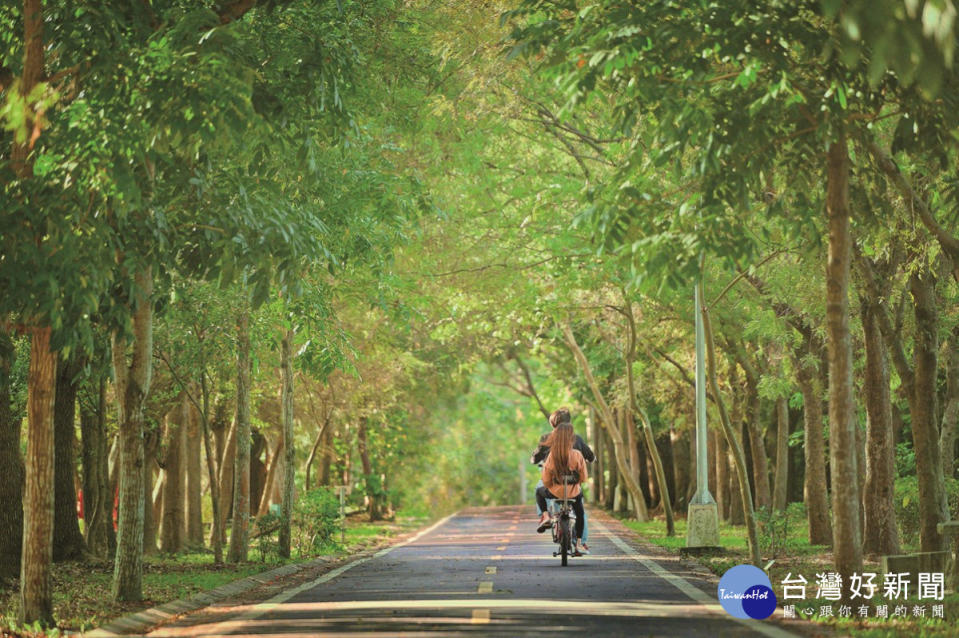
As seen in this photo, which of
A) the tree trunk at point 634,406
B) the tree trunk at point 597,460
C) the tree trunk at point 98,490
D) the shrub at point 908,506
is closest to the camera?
the tree trunk at point 98,490

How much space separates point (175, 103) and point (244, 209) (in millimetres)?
2317

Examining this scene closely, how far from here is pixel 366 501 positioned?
163ft

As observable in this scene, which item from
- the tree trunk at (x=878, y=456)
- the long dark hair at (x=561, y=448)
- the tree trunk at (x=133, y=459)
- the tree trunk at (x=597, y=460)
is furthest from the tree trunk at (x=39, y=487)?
the tree trunk at (x=597, y=460)

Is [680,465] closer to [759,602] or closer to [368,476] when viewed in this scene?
[368,476]

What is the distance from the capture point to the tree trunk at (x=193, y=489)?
30702mm

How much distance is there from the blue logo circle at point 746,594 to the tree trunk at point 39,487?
6379 mm

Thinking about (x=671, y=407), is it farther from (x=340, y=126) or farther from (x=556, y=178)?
(x=340, y=126)

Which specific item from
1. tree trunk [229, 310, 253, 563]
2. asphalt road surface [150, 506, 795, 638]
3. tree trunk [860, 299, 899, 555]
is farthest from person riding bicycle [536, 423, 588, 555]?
tree trunk [229, 310, 253, 563]

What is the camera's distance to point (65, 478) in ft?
67.6

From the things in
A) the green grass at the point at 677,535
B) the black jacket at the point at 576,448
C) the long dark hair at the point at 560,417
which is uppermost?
the long dark hair at the point at 560,417

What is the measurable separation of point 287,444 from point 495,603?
35.8ft

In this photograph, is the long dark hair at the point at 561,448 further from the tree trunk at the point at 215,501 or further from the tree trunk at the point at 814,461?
the tree trunk at the point at 814,461

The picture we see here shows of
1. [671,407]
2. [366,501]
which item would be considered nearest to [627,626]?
[671,407]

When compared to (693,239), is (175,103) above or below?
above
